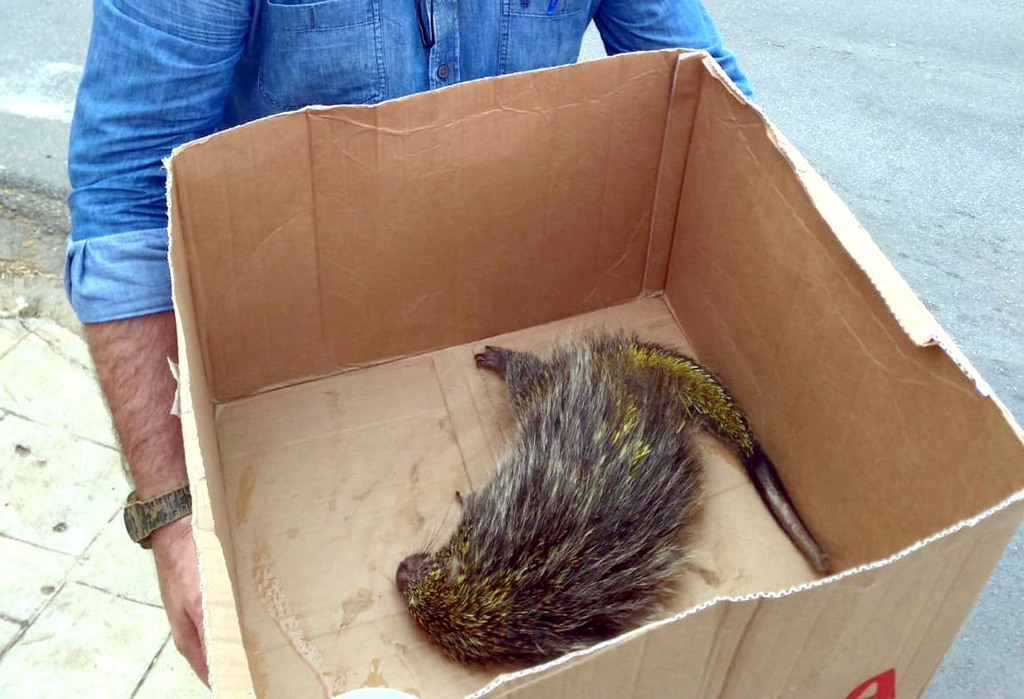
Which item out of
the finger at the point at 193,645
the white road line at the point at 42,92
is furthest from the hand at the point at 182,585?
the white road line at the point at 42,92

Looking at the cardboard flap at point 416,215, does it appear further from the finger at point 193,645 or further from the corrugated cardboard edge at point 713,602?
the corrugated cardboard edge at point 713,602

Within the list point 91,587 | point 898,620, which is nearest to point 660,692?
point 898,620

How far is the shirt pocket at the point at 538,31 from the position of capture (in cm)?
145

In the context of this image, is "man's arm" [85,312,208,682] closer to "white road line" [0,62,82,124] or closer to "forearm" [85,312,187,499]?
"forearm" [85,312,187,499]

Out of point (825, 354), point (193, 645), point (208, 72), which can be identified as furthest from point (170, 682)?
point (825, 354)

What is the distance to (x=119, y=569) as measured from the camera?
196 centimetres

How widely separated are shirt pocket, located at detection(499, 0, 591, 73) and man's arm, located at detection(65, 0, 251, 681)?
1.36 ft

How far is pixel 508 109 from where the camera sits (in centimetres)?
131

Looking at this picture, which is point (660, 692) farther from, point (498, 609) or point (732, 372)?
point (732, 372)

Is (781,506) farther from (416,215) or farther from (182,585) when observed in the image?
(182,585)

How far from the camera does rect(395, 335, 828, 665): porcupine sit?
1264mm

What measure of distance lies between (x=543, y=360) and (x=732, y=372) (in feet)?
1.04

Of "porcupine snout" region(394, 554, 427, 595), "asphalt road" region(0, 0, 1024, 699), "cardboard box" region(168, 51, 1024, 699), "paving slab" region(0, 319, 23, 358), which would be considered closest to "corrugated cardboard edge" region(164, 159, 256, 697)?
"cardboard box" region(168, 51, 1024, 699)

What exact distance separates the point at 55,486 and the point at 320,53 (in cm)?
127
